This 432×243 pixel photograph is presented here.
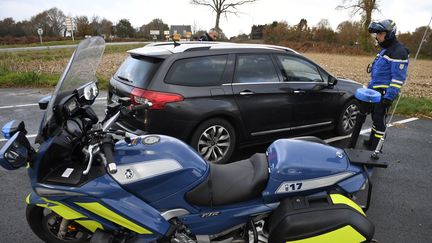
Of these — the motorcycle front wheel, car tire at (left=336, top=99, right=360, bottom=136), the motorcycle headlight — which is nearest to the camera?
the motorcycle headlight

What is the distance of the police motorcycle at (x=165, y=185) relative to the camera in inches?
85.2

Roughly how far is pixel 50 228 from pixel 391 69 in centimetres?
457

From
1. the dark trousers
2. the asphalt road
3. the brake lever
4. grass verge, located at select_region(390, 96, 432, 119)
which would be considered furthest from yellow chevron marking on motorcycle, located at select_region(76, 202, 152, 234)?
grass verge, located at select_region(390, 96, 432, 119)

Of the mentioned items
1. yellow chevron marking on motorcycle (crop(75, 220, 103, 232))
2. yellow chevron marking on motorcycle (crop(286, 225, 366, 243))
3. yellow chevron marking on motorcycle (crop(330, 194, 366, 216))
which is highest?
yellow chevron marking on motorcycle (crop(330, 194, 366, 216))

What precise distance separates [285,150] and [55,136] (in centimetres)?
159

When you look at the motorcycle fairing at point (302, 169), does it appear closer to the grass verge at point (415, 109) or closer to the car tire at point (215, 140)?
the car tire at point (215, 140)

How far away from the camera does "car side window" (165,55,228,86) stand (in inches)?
169

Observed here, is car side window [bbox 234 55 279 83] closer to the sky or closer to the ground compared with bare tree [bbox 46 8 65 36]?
closer to the sky

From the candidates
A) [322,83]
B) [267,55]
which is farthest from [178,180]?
[322,83]

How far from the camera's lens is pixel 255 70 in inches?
→ 192

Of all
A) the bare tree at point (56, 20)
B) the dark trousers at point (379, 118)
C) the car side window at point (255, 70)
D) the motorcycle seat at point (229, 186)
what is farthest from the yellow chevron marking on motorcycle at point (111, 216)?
the bare tree at point (56, 20)

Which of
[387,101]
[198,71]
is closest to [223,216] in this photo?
[198,71]

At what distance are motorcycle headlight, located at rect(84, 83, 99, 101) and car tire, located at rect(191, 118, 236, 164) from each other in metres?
2.03

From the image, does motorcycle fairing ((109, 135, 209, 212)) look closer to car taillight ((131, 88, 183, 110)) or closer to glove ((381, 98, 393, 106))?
car taillight ((131, 88, 183, 110))
